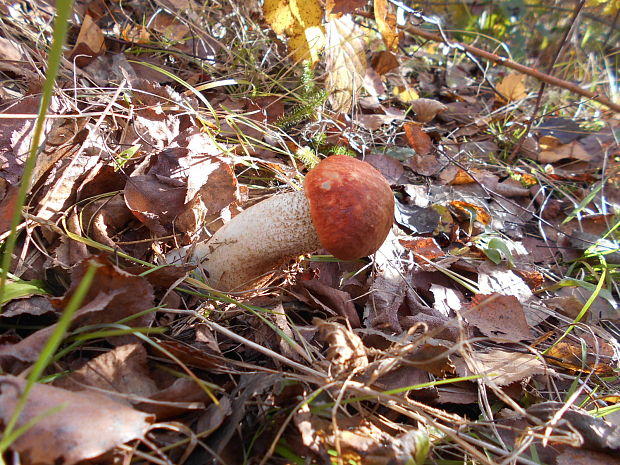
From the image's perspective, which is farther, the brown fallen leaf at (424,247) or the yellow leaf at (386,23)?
the yellow leaf at (386,23)

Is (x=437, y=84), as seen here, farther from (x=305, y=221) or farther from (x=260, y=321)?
(x=260, y=321)

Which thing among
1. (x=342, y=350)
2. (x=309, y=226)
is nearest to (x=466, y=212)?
(x=309, y=226)

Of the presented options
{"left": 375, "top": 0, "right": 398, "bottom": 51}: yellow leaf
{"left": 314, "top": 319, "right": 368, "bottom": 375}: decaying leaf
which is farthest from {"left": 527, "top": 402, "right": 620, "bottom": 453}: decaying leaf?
{"left": 375, "top": 0, "right": 398, "bottom": 51}: yellow leaf

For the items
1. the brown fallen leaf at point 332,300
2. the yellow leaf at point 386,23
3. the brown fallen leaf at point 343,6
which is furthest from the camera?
the yellow leaf at point 386,23

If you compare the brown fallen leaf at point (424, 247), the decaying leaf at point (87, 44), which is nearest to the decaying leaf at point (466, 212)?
the brown fallen leaf at point (424, 247)

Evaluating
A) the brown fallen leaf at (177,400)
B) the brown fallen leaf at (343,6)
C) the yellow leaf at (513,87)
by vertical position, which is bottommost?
the brown fallen leaf at (177,400)

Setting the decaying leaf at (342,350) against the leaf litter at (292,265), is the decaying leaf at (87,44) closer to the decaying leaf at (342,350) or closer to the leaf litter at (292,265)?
the leaf litter at (292,265)
